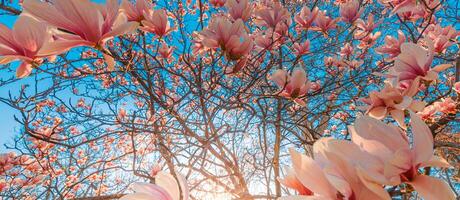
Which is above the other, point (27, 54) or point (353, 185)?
point (27, 54)

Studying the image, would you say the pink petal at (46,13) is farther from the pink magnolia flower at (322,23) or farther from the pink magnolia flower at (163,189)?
the pink magnolia flower at (322,23)

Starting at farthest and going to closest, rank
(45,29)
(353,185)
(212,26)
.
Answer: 1. (212,26)
2. (45,29)
3. (353,185)

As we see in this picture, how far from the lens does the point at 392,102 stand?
0.78 m

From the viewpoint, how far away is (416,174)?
351mm

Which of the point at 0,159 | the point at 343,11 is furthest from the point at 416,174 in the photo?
the point at 0,159

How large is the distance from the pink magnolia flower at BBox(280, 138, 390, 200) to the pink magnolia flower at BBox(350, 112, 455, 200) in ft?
0.05

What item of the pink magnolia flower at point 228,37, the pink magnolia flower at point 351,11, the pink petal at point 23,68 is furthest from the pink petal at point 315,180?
the pink magnolia flower at point 351,11

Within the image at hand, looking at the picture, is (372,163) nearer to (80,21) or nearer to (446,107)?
(80,21)

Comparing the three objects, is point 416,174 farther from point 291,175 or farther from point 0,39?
point 0,39

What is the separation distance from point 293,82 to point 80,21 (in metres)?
0.80

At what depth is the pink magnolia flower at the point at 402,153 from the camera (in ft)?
1.06

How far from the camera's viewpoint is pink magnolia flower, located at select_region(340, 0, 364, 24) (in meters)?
1.71

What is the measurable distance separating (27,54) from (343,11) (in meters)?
1.56

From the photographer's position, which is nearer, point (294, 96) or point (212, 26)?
point (212, 26)
